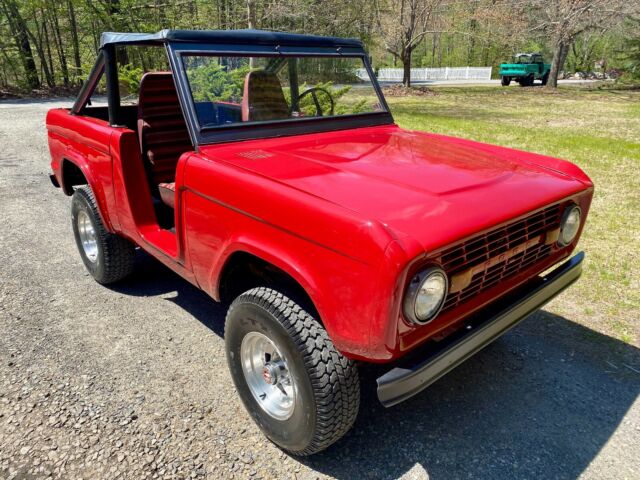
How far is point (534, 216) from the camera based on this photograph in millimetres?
2236

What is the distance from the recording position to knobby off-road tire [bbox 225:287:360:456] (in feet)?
6.49

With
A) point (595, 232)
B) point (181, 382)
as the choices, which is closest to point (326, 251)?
point (181, 382)

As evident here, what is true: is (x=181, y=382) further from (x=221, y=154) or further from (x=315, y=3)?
(x=315, y=3)

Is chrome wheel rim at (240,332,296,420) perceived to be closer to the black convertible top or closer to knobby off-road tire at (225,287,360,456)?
knobby off-road tire at (225,287,360,456)

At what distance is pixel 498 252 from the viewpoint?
6.85 ft

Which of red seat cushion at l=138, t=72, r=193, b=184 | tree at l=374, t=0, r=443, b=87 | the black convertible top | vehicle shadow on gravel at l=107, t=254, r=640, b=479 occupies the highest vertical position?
tree at l=374, t=0, r=443, b=87

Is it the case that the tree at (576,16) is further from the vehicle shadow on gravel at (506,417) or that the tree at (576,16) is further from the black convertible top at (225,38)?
the vehicle shadow on gravel at (506,417)

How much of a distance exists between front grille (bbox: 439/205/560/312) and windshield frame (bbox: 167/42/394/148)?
1.45 metres

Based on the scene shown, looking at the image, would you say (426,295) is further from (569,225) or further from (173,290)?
(173,290)

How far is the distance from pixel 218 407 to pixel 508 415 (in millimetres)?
1545

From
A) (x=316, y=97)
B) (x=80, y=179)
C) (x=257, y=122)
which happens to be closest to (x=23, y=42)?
(x=80, y=179)

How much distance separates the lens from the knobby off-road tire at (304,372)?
1979 mm

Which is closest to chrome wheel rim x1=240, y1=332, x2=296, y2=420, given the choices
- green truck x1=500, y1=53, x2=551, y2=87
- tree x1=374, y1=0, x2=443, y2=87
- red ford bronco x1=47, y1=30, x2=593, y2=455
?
red ford bronco x1=47, y1=30, x2=593, y2=455

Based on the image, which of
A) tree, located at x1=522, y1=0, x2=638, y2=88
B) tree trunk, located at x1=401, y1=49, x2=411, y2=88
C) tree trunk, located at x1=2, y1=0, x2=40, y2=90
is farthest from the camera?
tree, located at x1=522, y1=0, x2=638, y2=88
